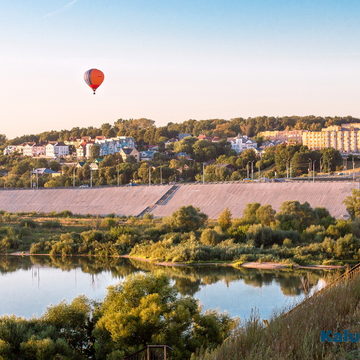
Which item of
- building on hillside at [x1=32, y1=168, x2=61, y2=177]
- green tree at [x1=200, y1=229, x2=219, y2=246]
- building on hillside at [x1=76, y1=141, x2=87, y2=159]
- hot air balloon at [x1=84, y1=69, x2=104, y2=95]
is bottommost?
green tree at [x1=200, y1=229, x2=219, y2=246]

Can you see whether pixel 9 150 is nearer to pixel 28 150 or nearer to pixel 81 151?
pixel 28 150

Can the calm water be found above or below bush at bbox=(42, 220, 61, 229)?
below

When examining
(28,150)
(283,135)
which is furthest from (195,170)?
(283,135)

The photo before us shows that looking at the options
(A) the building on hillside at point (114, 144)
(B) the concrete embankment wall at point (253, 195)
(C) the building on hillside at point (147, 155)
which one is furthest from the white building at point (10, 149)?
(B) the concrete embankment wall at point (253, 195)

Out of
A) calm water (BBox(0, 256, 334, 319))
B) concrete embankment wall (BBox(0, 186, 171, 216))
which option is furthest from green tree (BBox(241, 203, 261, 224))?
concrete embankment wall (BBox(0, 186, 171, 216))

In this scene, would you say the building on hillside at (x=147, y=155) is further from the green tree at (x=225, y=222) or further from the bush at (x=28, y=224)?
the green tree at (x=225, y=222)

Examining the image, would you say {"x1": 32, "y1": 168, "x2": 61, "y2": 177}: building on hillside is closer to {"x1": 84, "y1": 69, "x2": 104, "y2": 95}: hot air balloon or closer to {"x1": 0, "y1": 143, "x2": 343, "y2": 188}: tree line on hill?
{"x1": 0, "y1": 143, "x2": 343, "y2": 188}: tree line on hill

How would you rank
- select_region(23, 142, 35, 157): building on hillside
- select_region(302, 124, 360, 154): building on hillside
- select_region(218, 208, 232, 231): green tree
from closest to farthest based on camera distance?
1. select_region(218, 208, 232, 231): green tree
2. select_region(302, 124, 360, 154): building on hillside
3. select_region(23, 142, 35, 157): building on hillside
